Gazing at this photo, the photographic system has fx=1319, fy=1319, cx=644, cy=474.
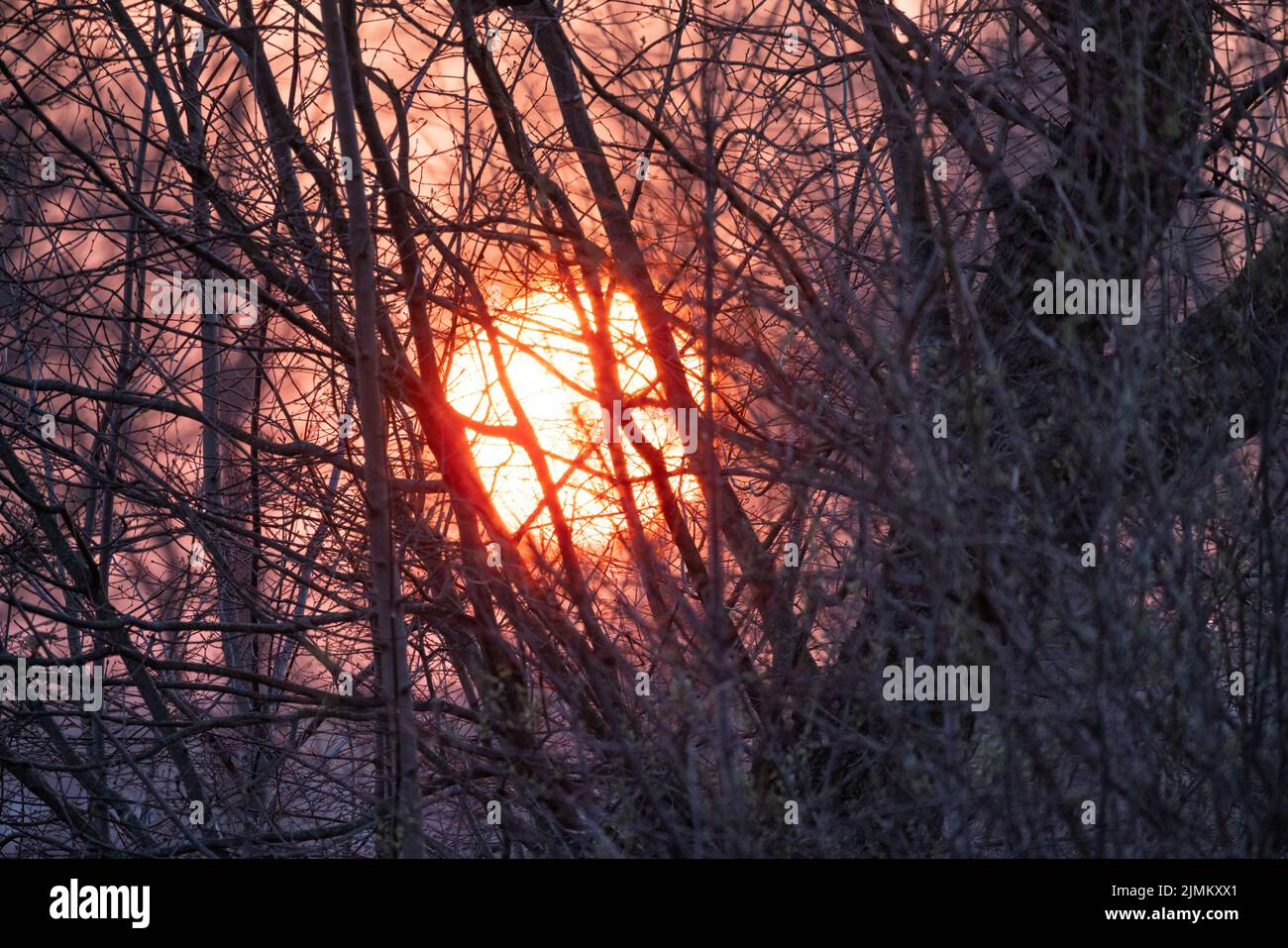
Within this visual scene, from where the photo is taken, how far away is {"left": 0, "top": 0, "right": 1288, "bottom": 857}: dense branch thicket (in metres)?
3.29

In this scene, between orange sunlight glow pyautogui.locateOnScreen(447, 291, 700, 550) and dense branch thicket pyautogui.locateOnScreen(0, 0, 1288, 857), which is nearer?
dense branch thicket pyautogui.locateOnScreen(0, 0, 1288, 857)

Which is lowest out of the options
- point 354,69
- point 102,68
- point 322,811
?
point 322,811

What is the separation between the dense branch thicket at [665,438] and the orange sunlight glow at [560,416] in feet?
0.09

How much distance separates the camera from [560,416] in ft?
15.7

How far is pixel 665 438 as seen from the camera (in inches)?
193

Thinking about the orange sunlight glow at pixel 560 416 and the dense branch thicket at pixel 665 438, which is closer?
the dense branch thicket at pixel 665 438

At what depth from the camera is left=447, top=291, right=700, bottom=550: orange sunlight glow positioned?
181 inches

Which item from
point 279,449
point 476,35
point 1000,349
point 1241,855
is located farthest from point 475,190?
point 1241,855

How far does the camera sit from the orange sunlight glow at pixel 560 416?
4.59 metres

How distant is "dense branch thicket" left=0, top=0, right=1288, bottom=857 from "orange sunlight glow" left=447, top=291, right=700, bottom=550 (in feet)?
0.09

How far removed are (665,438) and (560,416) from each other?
0.41 meters

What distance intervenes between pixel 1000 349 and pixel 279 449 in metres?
2.89

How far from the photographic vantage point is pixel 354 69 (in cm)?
455

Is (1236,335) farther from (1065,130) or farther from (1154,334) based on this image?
(1065,130)
